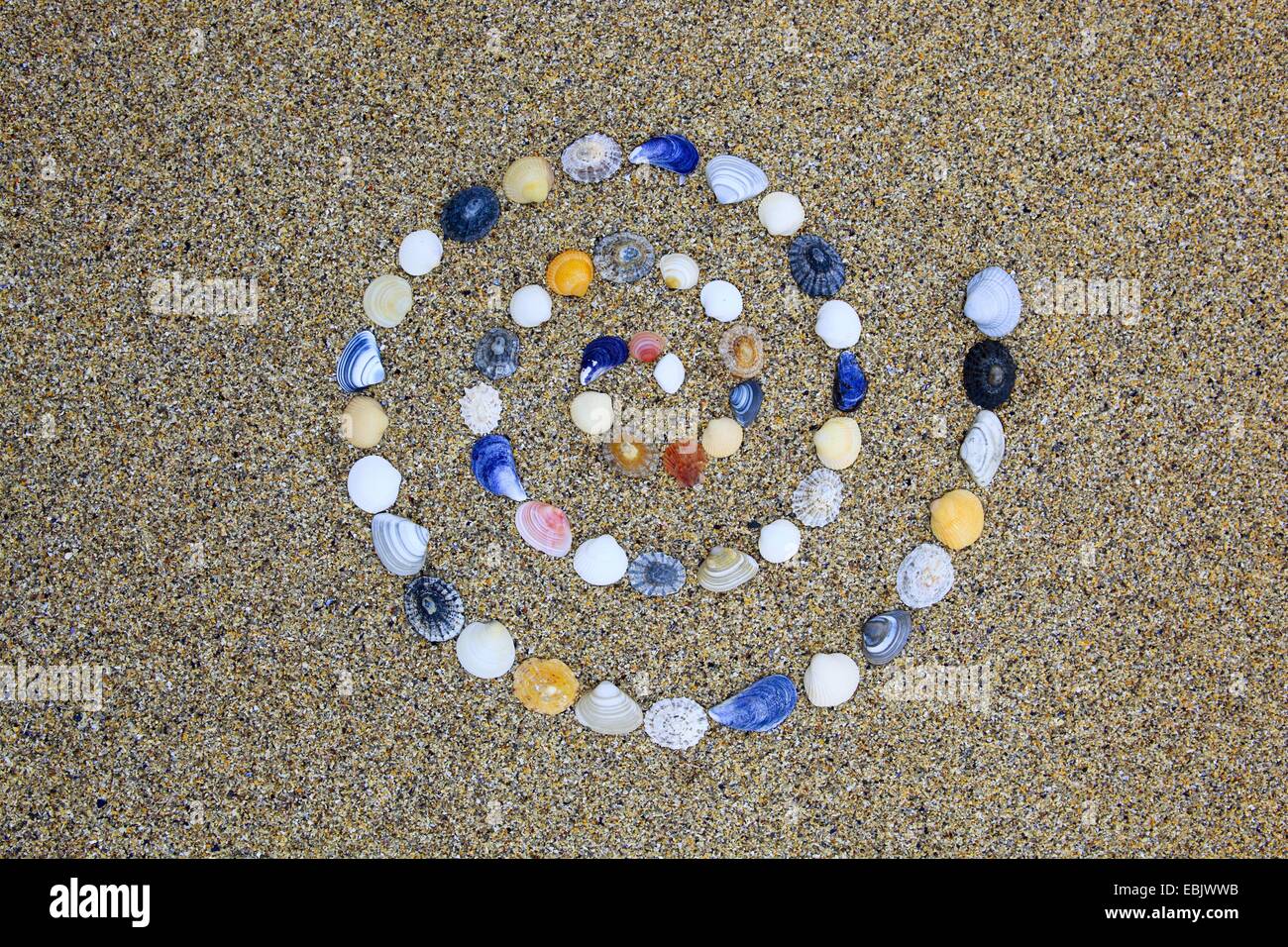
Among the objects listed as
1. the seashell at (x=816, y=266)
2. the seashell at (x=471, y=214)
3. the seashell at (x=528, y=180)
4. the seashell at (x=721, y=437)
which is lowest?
the seashell at (x=721, y=437)

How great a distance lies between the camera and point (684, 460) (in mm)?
1898

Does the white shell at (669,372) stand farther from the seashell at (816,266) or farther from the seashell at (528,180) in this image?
the seashell at (528,180)

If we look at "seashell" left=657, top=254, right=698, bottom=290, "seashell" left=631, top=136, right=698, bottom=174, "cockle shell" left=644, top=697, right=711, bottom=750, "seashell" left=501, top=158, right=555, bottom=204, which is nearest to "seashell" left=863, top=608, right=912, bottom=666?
"cockle shell" left=644, top=697, right=711, bottom=750

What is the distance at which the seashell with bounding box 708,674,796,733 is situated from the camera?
1.89 meters

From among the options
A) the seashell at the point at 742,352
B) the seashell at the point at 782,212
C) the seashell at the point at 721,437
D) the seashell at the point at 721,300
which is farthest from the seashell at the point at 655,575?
the seashell at the point at 782,212

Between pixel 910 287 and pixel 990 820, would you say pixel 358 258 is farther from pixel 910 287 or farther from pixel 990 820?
pixel 990 820

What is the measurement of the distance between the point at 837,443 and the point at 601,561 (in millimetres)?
629

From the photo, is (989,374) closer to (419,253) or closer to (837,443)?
(837,443)

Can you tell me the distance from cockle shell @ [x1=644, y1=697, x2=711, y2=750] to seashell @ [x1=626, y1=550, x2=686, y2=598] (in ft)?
0.91

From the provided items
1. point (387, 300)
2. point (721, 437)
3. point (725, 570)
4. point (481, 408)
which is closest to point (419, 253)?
point (387, 300)

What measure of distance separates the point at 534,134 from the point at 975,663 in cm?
170

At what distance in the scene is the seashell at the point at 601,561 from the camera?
6.20 feet

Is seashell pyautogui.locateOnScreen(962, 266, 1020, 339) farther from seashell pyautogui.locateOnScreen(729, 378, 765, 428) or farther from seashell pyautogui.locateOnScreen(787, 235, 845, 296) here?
seashell pyautogui.locateOnScreen(729, 378, 765, 428)

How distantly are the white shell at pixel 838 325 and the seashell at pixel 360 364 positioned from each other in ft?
3.52
